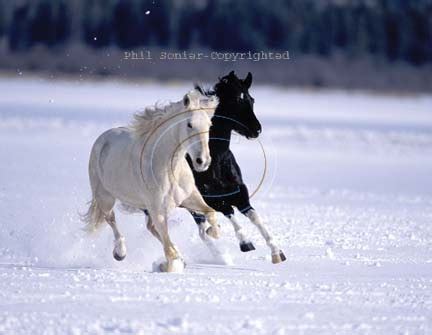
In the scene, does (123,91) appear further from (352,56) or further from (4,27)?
(352,56)

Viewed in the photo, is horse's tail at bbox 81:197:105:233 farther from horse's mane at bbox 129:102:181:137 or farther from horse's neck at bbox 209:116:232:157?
horse's neck at bbox 209:116:232:157

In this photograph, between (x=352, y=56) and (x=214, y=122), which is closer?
(x=214, y=122)

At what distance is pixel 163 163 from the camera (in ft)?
24.7

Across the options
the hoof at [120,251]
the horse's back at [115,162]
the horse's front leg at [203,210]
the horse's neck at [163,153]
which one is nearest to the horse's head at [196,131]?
the horse's neck at [163,153]

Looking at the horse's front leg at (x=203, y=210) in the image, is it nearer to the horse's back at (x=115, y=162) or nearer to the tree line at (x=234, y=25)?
the horse's back at (x=115, y=162)

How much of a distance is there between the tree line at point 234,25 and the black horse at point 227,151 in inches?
711

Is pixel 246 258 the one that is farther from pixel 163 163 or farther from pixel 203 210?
pixel 163 163

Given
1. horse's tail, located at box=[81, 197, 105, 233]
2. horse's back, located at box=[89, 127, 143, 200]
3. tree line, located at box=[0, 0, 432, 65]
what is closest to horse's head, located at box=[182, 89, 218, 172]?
horse's back, located at box=[89, 127, 143, 200]

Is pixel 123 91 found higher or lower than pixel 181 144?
higher

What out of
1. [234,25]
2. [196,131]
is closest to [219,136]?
[196,131]

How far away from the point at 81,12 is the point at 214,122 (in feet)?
100

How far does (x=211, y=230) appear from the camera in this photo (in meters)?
8.32

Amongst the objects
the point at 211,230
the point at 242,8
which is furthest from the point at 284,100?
the point at 211,230

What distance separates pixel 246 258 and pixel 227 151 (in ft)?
3.13
